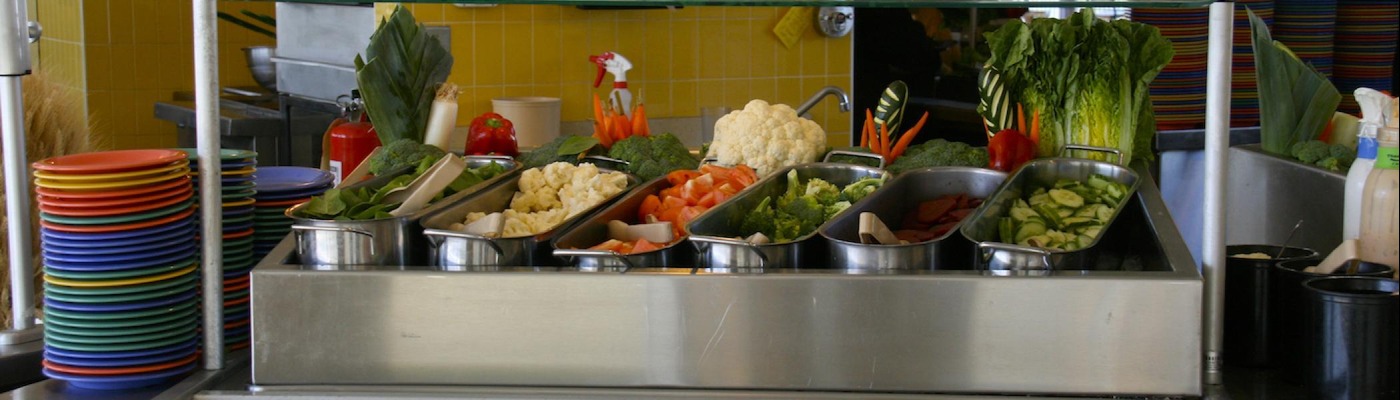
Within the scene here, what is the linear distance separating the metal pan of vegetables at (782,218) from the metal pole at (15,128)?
923 millimetres

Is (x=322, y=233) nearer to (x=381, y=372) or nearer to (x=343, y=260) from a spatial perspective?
(x=343, y=260)

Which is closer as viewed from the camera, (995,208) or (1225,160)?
(1225,160)

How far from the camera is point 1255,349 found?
6.03ft

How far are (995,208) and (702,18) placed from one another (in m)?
3.17

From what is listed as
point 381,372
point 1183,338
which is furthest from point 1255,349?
point 381,372

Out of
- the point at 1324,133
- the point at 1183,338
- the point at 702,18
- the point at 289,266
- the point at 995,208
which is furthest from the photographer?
the point at 702,18

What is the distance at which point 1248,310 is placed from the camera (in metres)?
1.83

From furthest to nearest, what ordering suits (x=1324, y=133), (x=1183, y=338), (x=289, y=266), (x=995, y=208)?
(x=1324, y=133), (x=995, y=208), (x=289, y=266), (x=1183, y=338)

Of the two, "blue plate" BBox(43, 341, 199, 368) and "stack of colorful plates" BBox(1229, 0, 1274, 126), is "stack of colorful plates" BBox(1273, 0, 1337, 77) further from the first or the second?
"blue plate" BBox(43, 341, 199, 368)

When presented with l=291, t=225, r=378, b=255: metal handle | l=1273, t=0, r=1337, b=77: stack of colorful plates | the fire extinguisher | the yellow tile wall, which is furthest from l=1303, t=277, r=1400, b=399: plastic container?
the yellow tile wall

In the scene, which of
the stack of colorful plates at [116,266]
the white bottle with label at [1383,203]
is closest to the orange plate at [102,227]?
the stack of colorful plates at [116,266]

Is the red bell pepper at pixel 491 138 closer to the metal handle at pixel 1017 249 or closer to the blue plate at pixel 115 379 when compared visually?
the blue plate at pixel 115 379

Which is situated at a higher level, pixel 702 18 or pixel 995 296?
pixel 702 18

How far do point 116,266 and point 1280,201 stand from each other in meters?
1.93
